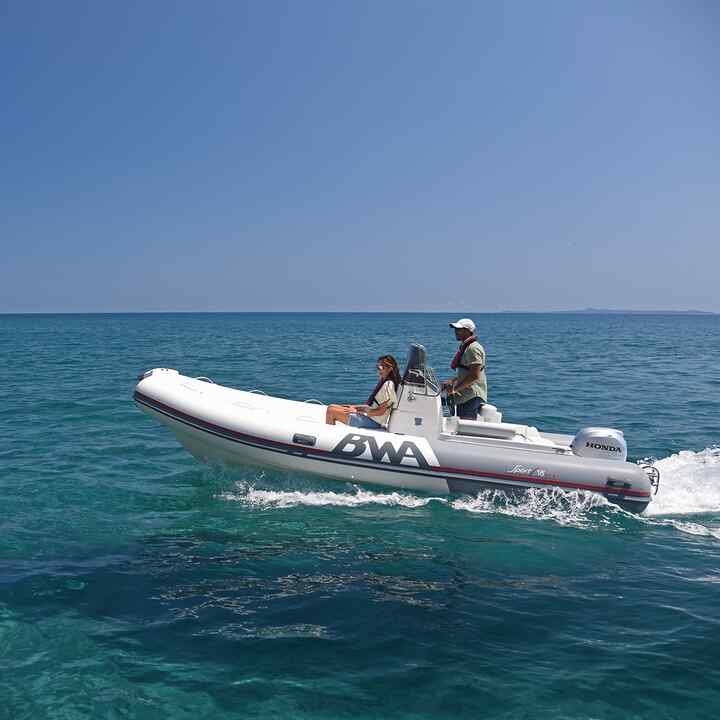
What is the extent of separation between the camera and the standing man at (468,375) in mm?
8016

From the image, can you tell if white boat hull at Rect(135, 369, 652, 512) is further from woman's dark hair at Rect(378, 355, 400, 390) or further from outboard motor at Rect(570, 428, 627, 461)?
woman's dark hair at Rect(378, 355, 400, 390)

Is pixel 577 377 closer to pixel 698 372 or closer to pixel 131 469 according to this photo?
pixel 698 372

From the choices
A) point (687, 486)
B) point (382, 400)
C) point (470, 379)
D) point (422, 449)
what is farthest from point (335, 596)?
point (687, 486)

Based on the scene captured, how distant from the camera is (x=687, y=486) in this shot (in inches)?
329

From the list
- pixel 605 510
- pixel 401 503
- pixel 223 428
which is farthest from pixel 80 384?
pixel 605 510

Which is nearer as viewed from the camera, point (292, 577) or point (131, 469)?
point (292, 577)

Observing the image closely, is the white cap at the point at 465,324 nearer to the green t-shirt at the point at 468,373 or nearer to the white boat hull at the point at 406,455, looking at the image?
→ the green t-shirt at the point at 468,373

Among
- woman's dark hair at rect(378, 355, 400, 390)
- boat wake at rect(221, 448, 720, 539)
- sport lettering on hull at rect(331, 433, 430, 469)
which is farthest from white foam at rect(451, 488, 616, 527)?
woman's dark hair at rect(378, 355, 400, 390)

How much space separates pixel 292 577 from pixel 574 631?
2.45m

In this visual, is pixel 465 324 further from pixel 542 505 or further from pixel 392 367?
pixel 542 505

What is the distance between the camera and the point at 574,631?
4914 mm

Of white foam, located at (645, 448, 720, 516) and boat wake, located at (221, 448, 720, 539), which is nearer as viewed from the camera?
boat wake, located at (221, 448, 720, 539)

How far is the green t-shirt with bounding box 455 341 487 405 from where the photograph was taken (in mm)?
7988

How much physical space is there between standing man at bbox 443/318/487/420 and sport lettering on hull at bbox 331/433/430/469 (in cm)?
103
